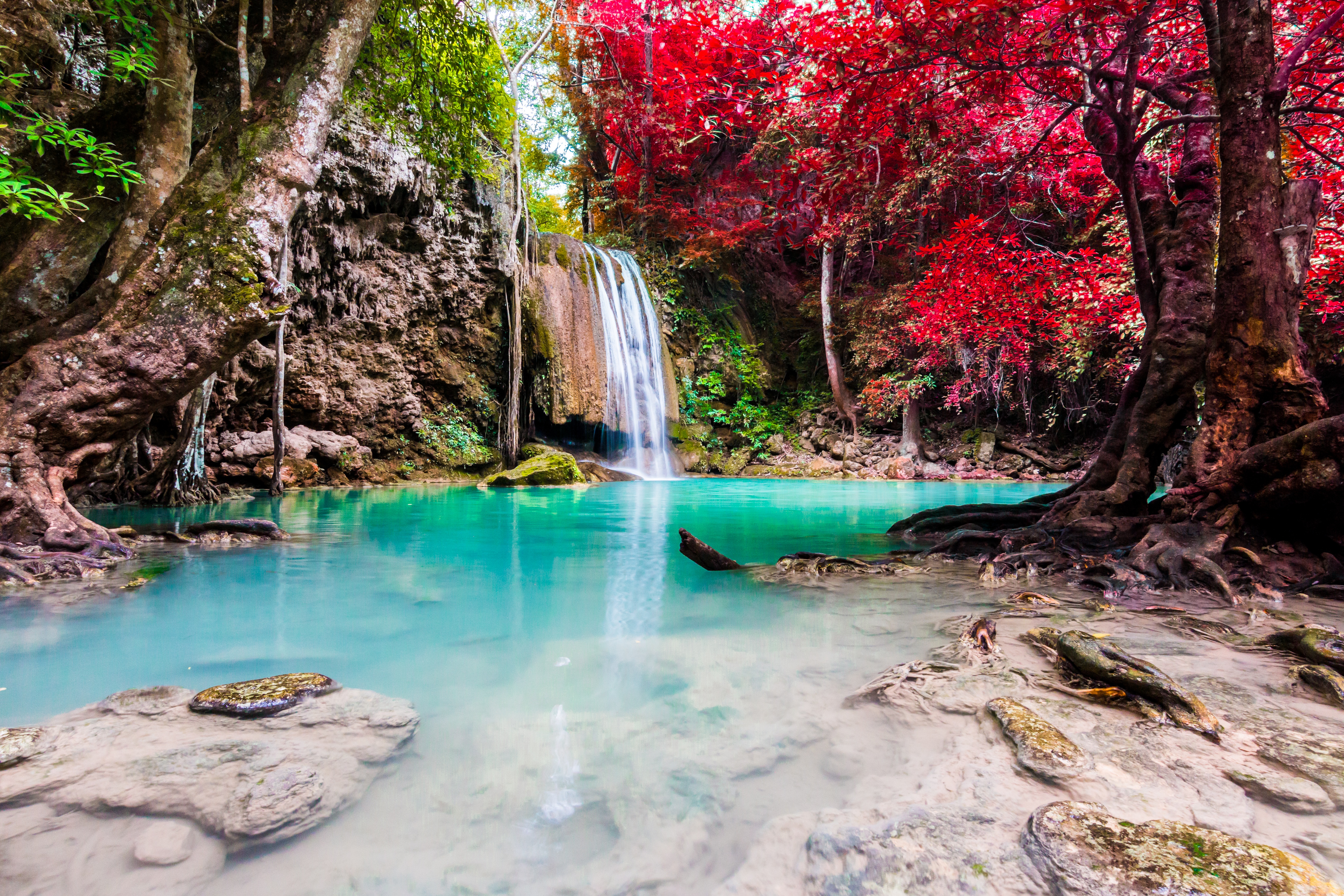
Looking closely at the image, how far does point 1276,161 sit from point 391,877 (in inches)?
202

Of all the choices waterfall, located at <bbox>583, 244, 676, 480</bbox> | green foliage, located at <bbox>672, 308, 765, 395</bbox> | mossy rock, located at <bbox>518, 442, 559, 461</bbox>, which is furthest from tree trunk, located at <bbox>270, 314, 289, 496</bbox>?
green foliage, located at <bbox>672, 308, 765, 395</bbox>

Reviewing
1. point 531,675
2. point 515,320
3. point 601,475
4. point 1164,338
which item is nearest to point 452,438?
point 515,320

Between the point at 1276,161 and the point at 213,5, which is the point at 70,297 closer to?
the point at 213,5

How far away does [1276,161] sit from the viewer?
3250mm

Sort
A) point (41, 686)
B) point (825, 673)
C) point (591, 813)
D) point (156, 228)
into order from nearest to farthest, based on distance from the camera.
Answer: point (591, 813), point (41, 686), point (825, 673), point (156, 228)

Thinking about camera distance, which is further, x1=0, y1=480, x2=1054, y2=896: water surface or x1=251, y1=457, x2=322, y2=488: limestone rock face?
x1=251, y1=457, x2=322, y2=488: limestone rock face

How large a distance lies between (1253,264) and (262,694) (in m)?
5.07

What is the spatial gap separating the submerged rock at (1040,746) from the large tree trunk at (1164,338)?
10.5 ft

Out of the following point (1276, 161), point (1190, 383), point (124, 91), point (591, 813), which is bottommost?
point (591, 813)

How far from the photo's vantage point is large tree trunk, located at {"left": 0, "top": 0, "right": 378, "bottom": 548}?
10.9 feet

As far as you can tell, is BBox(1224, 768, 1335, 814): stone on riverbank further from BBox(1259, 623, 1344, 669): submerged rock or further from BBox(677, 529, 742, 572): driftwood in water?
BBox(677, 529, 742, 572): driftwood in water

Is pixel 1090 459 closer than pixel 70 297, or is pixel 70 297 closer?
pixel 70 297

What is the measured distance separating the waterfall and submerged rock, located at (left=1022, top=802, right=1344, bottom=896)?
13224mm

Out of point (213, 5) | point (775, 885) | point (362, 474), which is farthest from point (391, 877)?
point (362, 474)
